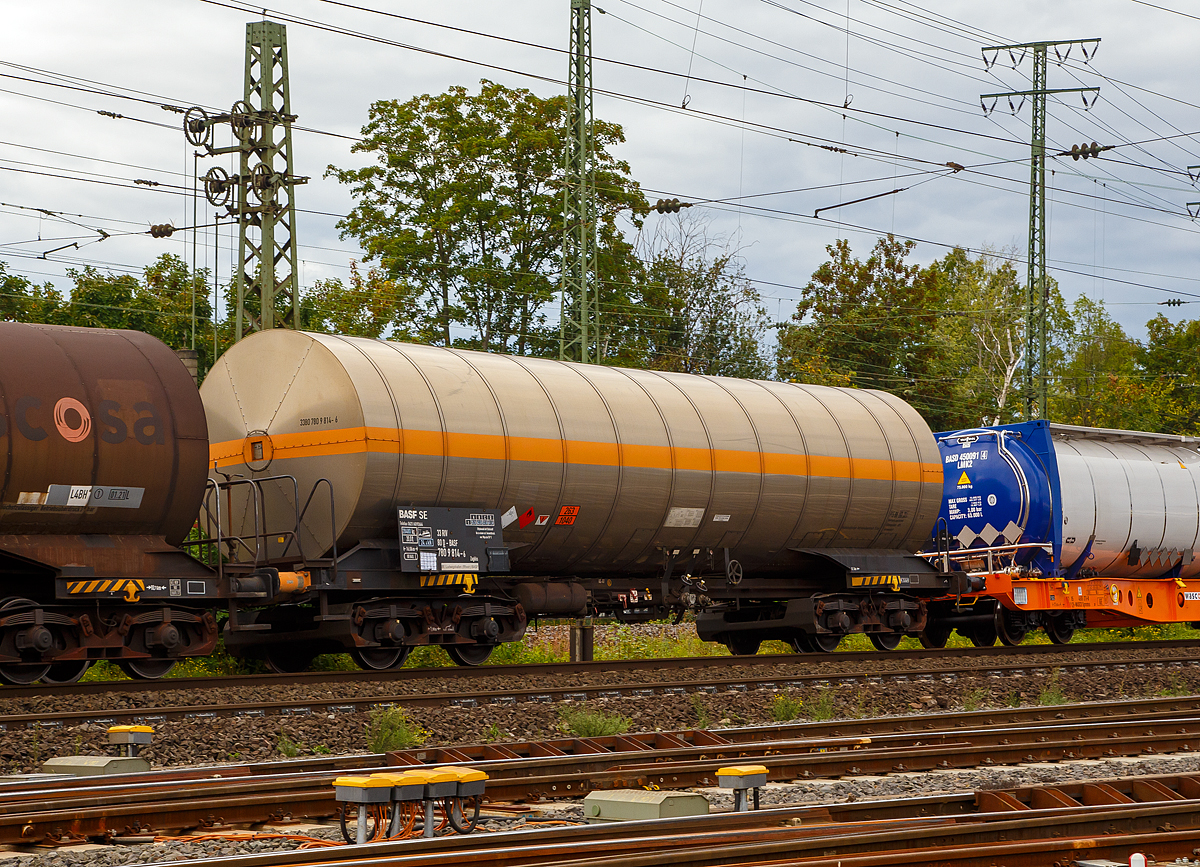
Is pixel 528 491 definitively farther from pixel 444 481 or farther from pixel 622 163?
pixel 622 163

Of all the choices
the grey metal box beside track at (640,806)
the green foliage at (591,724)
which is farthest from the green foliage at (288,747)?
the grey metal box beside track at (640,806)

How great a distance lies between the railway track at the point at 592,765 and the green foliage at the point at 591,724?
0.82 meters

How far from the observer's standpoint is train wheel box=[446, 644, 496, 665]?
53.2ft

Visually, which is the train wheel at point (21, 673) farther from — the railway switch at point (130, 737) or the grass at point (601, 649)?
the railway switch at point (130, 737)

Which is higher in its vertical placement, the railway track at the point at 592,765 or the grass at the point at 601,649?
the railway track at the point at 592,765

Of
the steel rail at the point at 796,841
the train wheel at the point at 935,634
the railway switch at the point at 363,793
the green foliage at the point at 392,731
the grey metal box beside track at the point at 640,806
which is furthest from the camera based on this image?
the train wheel at the point at 935,634

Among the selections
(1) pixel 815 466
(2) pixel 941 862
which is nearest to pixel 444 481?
(1) pixel 815 466

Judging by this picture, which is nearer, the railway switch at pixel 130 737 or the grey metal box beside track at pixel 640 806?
the grey metal box beside track at pixel 640 806

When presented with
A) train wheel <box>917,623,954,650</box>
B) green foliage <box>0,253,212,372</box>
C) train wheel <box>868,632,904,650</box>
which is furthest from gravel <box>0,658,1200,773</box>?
green foliage <box>0,253,212,372</box>

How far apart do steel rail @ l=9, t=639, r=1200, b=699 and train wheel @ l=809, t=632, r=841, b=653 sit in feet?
3.16

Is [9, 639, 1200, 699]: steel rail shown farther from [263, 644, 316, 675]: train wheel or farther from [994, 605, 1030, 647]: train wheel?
[994, 605, 1030, 647]: train wheel

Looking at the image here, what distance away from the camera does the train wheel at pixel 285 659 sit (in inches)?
654

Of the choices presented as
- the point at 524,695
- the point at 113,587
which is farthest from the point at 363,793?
the point at 113,587

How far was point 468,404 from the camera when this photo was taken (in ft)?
50.6
